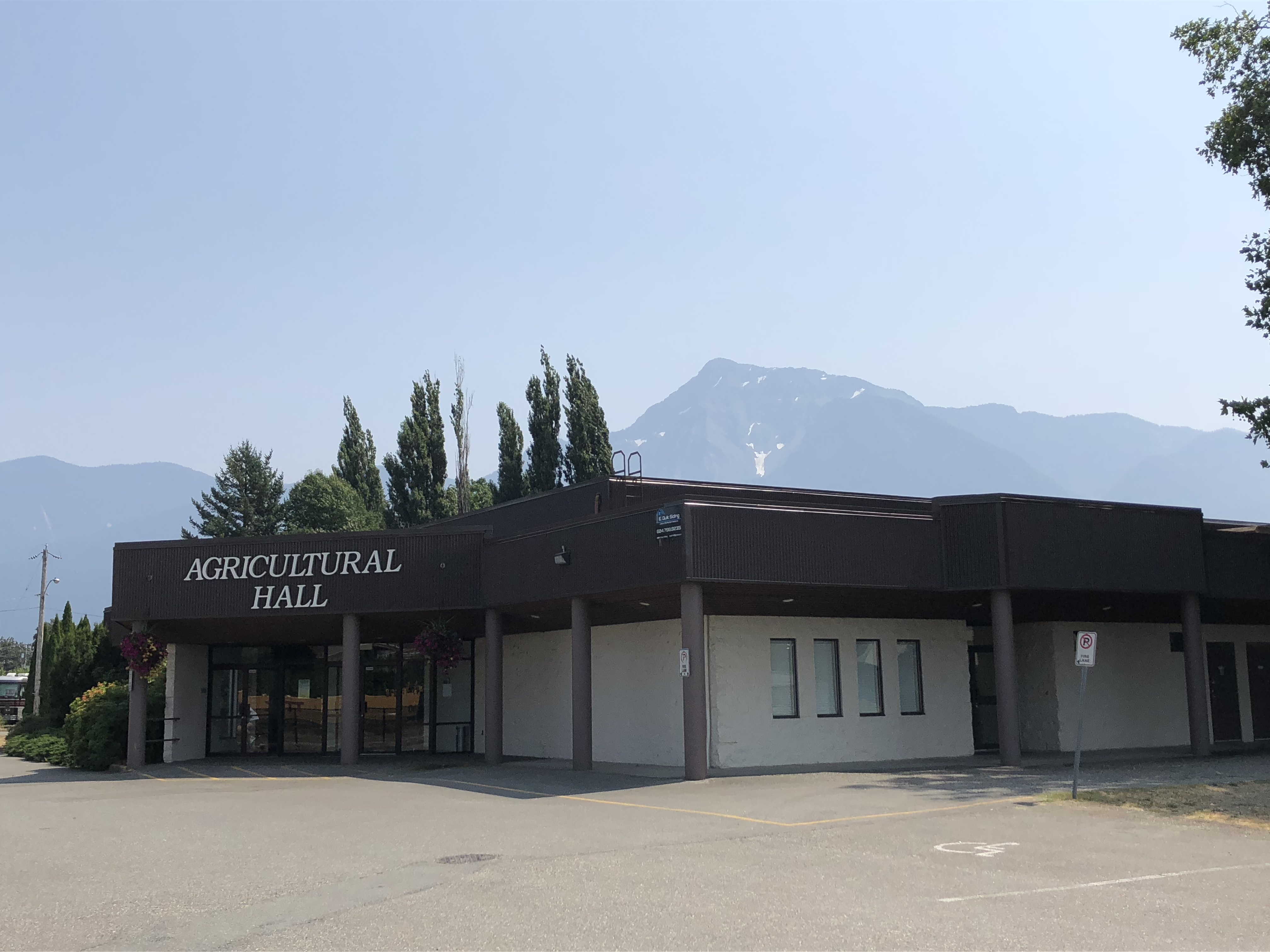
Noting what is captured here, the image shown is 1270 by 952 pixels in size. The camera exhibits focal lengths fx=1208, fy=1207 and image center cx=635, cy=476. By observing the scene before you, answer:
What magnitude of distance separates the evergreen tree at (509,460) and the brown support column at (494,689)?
3631 cm

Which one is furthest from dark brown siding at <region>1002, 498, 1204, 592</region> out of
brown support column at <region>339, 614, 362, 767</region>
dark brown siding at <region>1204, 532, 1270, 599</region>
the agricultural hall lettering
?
brown support column at <region>339, 614, 362, 767</region>

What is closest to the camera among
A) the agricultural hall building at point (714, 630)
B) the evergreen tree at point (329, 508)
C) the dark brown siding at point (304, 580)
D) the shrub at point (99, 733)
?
the agricultural hall building at point (714, 630)

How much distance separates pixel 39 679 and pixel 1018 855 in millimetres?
42610

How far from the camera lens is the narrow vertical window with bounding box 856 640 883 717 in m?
25.0

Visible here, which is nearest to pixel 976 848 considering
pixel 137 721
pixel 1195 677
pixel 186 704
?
pixel 1195 677

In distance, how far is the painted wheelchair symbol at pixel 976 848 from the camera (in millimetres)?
12219

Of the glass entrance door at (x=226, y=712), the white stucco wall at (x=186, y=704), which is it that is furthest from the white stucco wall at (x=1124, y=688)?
the white stucco wall at (x=186, y=704)

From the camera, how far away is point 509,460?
66438 millimetres

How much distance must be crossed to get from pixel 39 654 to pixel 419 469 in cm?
2020

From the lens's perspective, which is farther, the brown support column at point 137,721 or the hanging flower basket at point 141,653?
the brown support column at point 137,721

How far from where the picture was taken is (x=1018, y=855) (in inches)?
476

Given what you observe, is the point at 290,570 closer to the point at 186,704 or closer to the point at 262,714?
the point at 186,704

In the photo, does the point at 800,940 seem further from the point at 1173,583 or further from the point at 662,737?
the point at 1173,583

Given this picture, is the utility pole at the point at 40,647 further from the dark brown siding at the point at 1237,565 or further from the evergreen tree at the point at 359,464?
the dark brown siding at the point at 1237,565
